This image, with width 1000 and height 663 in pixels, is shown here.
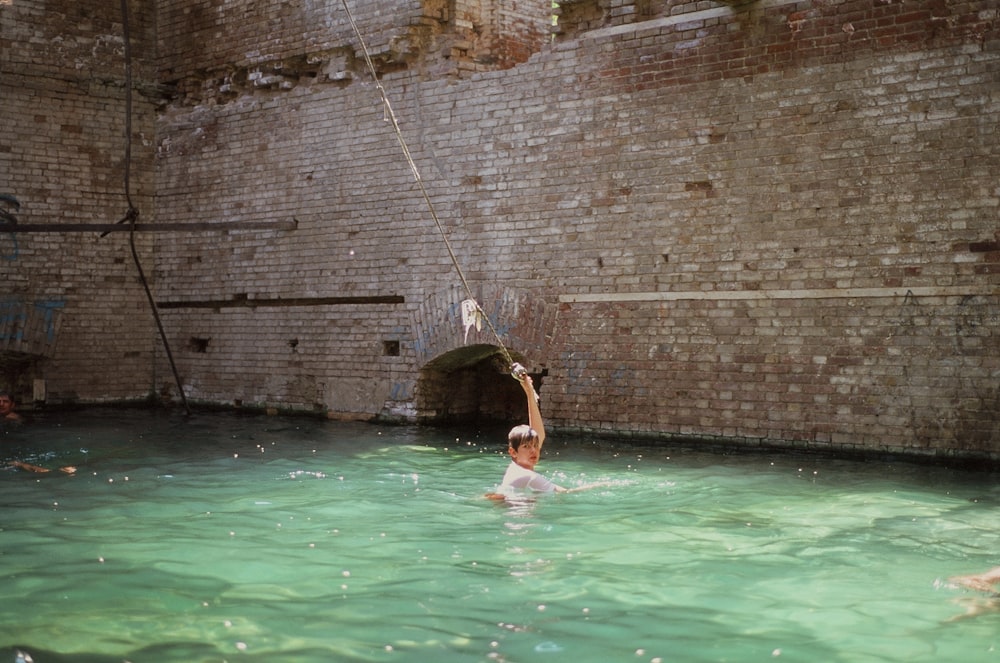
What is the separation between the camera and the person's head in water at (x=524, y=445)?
7619 mm

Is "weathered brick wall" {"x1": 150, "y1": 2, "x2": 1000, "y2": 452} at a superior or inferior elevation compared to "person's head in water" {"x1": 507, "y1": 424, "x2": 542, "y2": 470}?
superior

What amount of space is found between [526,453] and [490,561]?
6.31 ft

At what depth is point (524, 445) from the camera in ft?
25.1

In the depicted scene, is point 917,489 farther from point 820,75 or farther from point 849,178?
point 820,75

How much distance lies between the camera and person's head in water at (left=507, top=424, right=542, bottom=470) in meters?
7.62

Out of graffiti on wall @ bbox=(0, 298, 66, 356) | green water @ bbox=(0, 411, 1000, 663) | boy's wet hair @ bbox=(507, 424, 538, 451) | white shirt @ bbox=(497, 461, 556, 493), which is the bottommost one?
green water @ bbox=(0, 411, 1000, 663)

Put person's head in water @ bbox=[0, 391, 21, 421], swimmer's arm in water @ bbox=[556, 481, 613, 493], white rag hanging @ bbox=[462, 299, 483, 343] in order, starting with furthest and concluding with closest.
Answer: person's head in water @ bbox=[0, 391, 21, 421]
white rag hanging @ bbox=[462, 299, 483, 343]
swimmer's arm in water @ bbox=[556, 481, 613, 493]

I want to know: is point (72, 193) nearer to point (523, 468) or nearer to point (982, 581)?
point (523, 468)

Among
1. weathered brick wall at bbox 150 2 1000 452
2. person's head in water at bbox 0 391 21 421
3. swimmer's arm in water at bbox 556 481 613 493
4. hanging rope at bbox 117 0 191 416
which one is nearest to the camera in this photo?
swimmer's arm in water at bbox 556 481 613 493

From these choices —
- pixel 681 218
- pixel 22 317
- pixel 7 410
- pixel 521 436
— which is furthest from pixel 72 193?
pixel 521 436

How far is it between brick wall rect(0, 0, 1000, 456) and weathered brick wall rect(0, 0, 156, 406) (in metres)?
0.70

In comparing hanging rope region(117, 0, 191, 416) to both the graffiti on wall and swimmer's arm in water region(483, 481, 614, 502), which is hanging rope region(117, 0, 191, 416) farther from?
swimmer's arm in water region(483, 481, 614, 502)

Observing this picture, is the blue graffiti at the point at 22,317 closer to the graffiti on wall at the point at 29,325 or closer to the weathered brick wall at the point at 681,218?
the graffiti on wall at the point at 29,325

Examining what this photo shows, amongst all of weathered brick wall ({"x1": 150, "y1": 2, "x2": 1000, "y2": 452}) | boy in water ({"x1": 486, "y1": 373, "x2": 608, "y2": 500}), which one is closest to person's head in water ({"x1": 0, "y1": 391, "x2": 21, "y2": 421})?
weathered brick wall ({"x1": 150, "y1": 2, "x2": 1000, "y2": 452})
